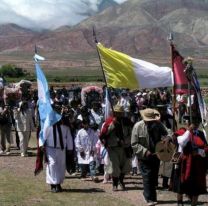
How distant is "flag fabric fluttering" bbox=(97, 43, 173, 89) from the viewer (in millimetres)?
13047

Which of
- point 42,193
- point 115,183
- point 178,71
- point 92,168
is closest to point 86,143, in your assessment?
point 92,168

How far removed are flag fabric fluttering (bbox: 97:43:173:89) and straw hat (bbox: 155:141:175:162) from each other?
1.90 meters

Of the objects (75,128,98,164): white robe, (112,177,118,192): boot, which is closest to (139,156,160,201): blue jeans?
(112,177,118,192): boot

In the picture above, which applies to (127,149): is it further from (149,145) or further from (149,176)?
(149,176)

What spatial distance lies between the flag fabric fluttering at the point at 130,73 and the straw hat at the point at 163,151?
6.24ft

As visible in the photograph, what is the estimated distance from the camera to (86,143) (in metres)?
14.7

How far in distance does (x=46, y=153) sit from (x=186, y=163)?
3.21 m

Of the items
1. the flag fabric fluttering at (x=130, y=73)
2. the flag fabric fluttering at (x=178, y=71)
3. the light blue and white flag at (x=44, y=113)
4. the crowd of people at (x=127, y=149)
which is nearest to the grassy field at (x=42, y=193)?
the crowd of people at (x=127, y=149)

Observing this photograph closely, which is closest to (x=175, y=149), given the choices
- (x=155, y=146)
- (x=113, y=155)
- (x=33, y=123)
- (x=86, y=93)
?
(x=155, y=146)

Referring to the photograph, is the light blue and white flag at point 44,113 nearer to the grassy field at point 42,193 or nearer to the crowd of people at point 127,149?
the crowd of people at point 127,149

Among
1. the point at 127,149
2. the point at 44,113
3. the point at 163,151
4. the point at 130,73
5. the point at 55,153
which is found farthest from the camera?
the point at 127,149

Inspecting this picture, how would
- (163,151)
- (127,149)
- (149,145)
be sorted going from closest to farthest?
(163,151) < (149,145) < (127,149)

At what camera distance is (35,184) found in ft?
46.4

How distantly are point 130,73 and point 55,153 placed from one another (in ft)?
6.98
